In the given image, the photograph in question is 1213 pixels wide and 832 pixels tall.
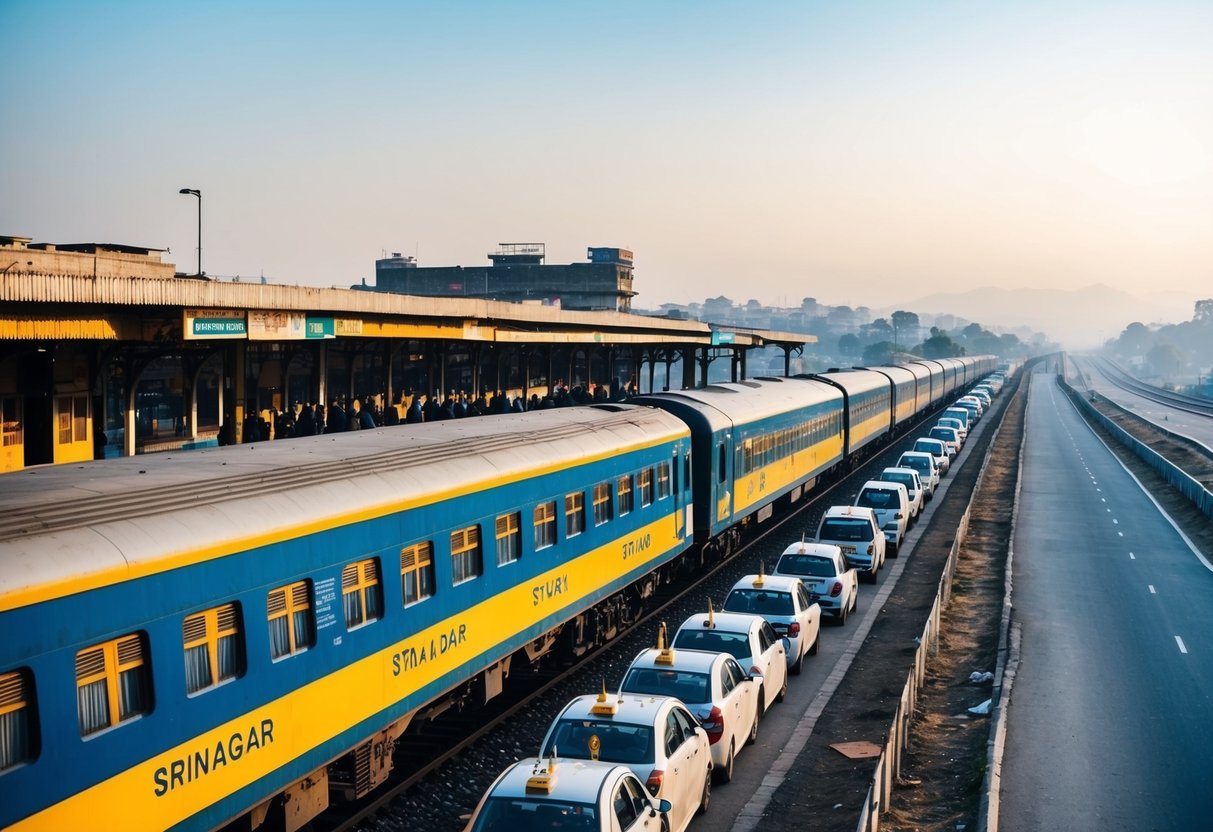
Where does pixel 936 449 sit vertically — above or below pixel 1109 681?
above

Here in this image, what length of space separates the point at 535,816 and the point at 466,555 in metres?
5.21

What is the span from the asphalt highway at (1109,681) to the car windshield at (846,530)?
11.0 feet

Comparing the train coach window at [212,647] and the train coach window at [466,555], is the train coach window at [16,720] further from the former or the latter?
the train coach window at [466,555]

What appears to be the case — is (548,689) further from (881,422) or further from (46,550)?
(881,422)

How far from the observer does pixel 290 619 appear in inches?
420

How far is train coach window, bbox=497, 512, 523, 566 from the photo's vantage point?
14.9 meters

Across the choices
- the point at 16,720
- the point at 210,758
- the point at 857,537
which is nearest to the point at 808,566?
the point at 857,537

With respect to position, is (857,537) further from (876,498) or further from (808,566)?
(876,498)

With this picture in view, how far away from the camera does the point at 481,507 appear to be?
1434 cm

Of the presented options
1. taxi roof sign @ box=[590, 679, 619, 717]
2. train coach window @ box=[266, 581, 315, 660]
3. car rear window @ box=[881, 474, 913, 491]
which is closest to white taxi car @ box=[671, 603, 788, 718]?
taxi roof sign @ box=[590, 679, 619, 717]

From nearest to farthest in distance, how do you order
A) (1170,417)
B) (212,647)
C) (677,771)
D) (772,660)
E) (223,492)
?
1. (212,647)
2. (223,492)
3. (677,771)
4. (772,660)
5. (1170,417)

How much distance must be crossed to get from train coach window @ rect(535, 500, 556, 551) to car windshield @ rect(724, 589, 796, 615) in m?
3.69

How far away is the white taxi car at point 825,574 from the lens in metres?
22.0

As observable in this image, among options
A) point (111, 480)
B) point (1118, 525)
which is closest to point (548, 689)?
point (111, 480)
